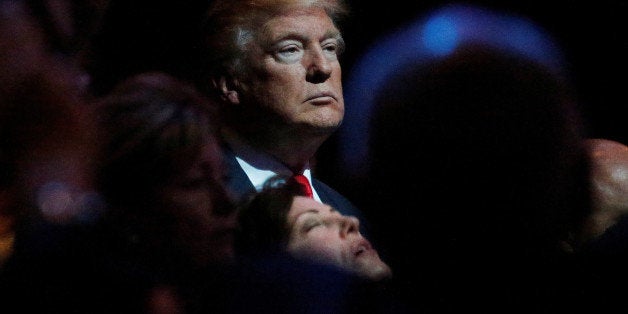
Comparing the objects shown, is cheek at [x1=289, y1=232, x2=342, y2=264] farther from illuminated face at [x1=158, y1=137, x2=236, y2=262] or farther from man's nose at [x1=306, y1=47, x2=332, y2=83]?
man's nose at [x1=306, y1=47, x2=332, y2=83]

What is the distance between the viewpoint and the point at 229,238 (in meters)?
1.17

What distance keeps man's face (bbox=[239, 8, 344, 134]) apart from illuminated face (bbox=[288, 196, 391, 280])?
291mm

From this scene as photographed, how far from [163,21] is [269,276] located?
0.78 m

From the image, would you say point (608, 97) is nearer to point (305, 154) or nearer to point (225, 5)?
point (305, 154)

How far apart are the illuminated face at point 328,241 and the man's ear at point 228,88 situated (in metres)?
0.39

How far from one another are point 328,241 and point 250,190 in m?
0.22

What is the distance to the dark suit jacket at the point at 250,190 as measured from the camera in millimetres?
1440

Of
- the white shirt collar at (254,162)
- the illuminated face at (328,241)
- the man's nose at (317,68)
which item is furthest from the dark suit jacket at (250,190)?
the man's nose at (317,68)

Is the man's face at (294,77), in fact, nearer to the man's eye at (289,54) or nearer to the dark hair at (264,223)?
the man's eye at (289,54)

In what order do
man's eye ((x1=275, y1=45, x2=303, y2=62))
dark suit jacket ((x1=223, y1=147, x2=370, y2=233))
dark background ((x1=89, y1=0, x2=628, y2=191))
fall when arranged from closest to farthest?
dark suit jacket ((x1=223, y1=147, x2=370, y2=233)), man's eye ((x1=275, y1=45, x2=303, y2=62)), dark background ((x1=89, y1=0, x2=628, y2=191))

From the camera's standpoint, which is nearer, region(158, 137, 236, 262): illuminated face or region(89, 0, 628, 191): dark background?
region(158, 137, 236, 262): illuminated face

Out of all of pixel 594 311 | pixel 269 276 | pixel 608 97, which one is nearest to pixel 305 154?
pixel 269 276

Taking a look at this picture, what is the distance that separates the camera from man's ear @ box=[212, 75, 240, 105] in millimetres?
1577

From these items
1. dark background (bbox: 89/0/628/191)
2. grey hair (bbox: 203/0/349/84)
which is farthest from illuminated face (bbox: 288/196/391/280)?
dark background (bbox: 89/0/628/191)
